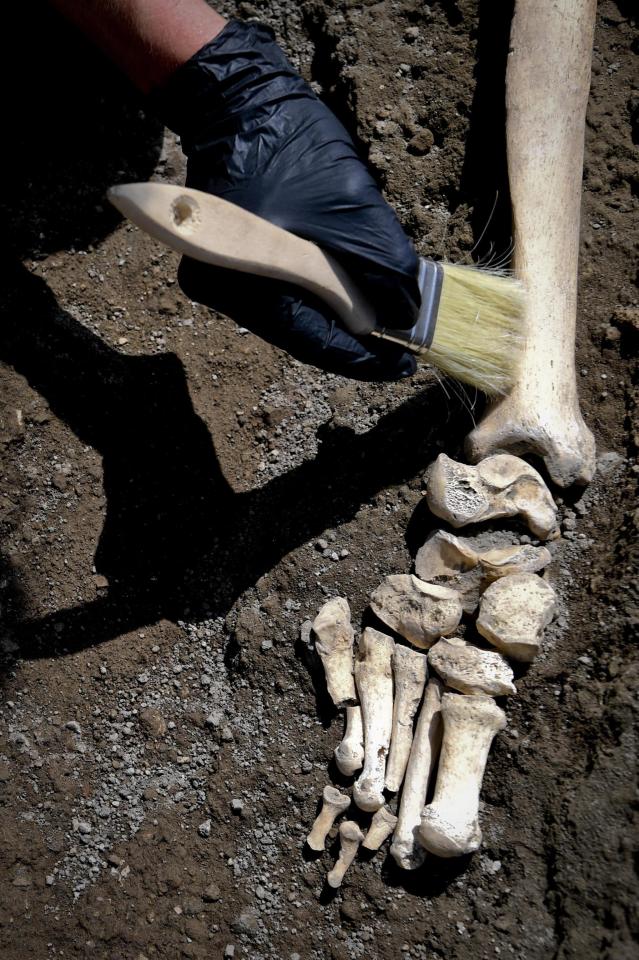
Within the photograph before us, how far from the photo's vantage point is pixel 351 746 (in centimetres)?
211

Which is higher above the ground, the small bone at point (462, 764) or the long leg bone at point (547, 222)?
the long leg bone at point (547, 222)

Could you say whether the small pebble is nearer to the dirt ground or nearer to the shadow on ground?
the dirt ground

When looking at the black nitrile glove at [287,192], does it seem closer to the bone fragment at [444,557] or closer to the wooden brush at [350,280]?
the wooden brush at [350,280]

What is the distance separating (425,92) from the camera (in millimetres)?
2559

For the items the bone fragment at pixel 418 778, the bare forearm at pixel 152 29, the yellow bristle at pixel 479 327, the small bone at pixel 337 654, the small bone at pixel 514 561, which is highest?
the bare forearm at pixel 152 29

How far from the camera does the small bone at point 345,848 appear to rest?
2.05 meters

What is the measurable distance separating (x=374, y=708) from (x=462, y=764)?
12.1 inches

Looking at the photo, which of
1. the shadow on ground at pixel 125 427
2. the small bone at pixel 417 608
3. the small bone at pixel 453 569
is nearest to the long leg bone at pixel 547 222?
the shadow on ground at pixel 125 427

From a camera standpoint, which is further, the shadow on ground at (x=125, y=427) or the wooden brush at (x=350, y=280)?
the shadow on ground at (x=125, y=427)

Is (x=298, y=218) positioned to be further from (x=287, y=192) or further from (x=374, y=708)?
(x=374, y=708)

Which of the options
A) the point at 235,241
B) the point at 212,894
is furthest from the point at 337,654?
the point at 235,241

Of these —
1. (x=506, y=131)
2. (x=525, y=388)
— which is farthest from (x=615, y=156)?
(x=525, y=388)

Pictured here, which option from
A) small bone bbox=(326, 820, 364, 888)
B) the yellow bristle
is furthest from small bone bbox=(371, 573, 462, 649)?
the yellow bristle

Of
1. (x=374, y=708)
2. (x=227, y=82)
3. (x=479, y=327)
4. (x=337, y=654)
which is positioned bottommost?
(x=374, y=708)
